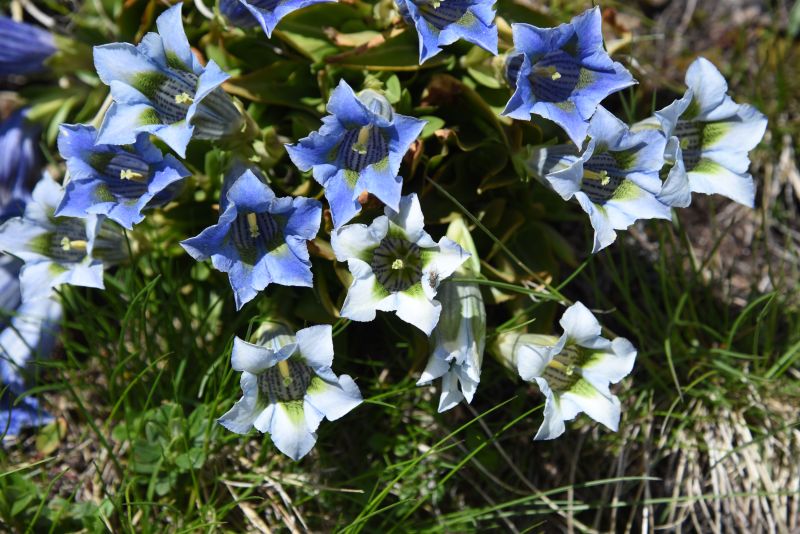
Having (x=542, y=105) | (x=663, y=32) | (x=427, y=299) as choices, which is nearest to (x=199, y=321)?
(x=427, y=299)

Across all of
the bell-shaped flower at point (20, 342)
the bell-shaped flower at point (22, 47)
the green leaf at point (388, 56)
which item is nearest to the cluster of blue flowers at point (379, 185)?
the green leaf at point (388, 56)

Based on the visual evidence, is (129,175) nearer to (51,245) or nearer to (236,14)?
(51,245)

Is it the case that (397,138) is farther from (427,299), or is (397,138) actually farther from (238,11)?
(238,11)

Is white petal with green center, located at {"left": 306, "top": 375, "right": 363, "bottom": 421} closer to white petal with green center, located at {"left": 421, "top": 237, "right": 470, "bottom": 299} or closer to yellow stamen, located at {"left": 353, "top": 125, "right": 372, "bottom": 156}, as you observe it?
white petal with green center, located at {"left": 421, "top": 237, "right": 470, "bottom": 299}

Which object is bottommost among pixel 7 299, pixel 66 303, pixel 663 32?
pixel 7 299

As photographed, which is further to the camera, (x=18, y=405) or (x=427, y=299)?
(x=18, y=405)

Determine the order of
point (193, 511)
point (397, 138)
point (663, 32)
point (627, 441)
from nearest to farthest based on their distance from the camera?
point (397, 138) < point (193, 511) < point (627, 441) < point (663, 32)

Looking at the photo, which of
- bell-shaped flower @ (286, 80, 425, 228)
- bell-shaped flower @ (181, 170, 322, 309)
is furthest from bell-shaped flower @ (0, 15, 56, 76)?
bell-shaped flower @ (286, 80, 425, 228)
